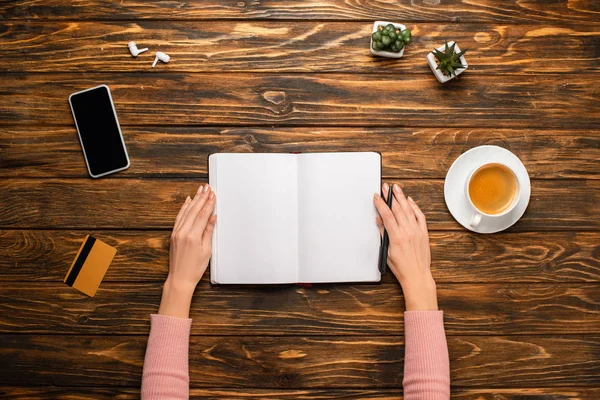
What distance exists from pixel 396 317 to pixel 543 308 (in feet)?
1.14

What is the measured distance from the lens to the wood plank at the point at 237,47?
1.18m

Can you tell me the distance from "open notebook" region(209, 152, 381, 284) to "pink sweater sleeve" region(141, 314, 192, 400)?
0.47 ft

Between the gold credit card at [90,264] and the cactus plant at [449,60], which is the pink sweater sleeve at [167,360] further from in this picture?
the cactus plant at [449,60]

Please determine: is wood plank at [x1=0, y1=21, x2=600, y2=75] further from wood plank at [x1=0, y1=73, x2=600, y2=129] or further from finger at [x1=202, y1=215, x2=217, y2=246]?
finger at [x1=202, y1=215, x2=217, y2=246]

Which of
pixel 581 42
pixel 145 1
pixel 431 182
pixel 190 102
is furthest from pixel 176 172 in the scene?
pixel 581 42

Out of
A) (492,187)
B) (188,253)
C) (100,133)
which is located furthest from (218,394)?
(492,187)

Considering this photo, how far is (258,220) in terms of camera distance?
1.14 metres

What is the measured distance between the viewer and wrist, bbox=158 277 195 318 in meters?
1.12

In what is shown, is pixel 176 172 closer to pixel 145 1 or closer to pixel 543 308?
pixel 145 1

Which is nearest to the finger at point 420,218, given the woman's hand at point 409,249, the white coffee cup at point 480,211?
the woman's hand at point 409,249

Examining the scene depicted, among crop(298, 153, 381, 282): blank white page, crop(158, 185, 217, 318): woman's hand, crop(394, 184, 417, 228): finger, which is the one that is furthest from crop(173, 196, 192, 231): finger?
crop(394, 184, 417, 228): finger

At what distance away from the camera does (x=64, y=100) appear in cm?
118

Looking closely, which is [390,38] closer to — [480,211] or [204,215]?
[480,211]

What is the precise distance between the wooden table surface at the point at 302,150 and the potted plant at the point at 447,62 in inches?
1.1
